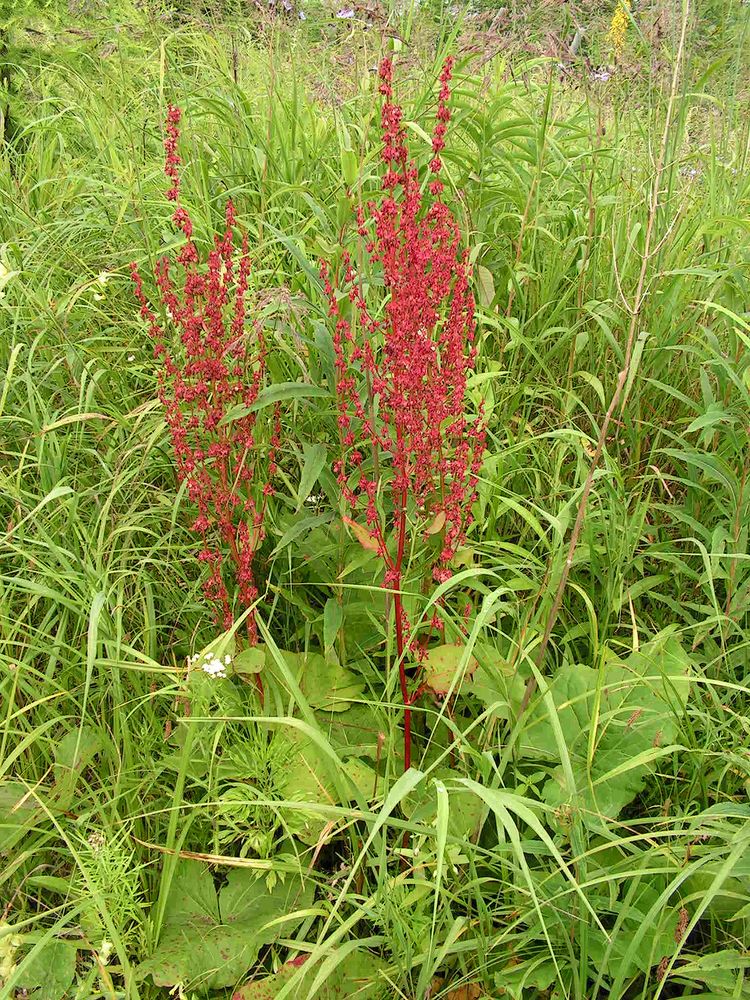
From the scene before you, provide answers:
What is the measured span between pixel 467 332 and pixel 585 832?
3.32 feet

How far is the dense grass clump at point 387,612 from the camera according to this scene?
4.57ft

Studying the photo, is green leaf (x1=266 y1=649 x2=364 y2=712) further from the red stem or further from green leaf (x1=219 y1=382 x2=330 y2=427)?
green leaf (x1=219 y1=382 x2=330 y2=427)

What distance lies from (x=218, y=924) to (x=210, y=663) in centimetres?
48

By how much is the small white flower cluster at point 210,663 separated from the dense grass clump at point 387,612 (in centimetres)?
1

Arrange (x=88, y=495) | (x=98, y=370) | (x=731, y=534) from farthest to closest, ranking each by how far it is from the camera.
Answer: (x=98, y=370) → (x=88, y=495) → (x=731, y=534)

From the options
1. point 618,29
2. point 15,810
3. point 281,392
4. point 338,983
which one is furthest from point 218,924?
point 618,29

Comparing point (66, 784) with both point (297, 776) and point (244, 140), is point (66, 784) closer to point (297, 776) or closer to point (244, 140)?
point (297, 776)

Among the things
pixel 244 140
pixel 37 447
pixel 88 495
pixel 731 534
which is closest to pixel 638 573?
pixel 731 534

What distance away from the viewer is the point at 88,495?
2076 millimetres

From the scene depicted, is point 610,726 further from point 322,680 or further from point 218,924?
point 218,924

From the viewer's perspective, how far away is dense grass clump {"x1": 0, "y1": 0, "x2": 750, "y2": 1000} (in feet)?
4.57

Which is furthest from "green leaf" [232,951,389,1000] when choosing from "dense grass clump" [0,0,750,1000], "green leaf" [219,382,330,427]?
"green leaf" [219,382,330,427]

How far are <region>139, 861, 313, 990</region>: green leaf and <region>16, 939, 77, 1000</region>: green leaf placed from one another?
0.13 meters

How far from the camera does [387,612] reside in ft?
5.52
